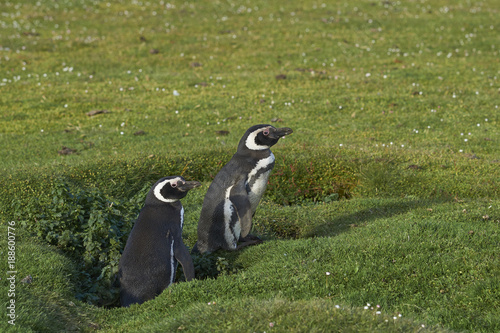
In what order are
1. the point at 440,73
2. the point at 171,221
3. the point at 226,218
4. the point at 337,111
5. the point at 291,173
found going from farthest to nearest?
the point at 440,73 < the point at 337,111 < the point at 291,173 < the point at 226,218 < the point at 171,221

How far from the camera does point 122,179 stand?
12266mm

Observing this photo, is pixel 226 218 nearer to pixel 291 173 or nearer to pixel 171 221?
pixel 171 221

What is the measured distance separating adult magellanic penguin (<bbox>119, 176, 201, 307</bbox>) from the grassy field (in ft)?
1.78

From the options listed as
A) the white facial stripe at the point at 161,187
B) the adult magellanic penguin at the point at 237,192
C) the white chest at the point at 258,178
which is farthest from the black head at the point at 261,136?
the white facial stripe at the point at 161,187

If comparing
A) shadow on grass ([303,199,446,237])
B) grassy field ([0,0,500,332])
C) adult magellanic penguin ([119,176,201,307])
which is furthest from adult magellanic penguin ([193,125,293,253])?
shadow on grass ([303,199,446,237])

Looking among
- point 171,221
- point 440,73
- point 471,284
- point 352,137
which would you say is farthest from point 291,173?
point 440,73

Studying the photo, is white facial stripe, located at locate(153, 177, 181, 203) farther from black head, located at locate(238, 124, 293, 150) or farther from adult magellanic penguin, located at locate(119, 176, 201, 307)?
black head, located at locate(238, 124, 293, 150)

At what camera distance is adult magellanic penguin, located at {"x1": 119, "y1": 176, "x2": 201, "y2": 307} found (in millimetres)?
7648

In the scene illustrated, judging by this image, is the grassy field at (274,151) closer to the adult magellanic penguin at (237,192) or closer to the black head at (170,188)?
the adult magellanic penguin at (237,192)

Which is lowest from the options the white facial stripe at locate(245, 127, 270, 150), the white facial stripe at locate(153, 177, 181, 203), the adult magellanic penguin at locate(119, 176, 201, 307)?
the adult magellanic penguin at locate(119, 176, 201, 307)

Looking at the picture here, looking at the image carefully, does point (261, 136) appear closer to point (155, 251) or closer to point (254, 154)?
point (254, 154)

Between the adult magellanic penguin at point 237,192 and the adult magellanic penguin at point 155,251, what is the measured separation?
0.91 metres

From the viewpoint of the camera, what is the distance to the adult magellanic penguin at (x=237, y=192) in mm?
8555

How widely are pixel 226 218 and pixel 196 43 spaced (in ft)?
59.2
